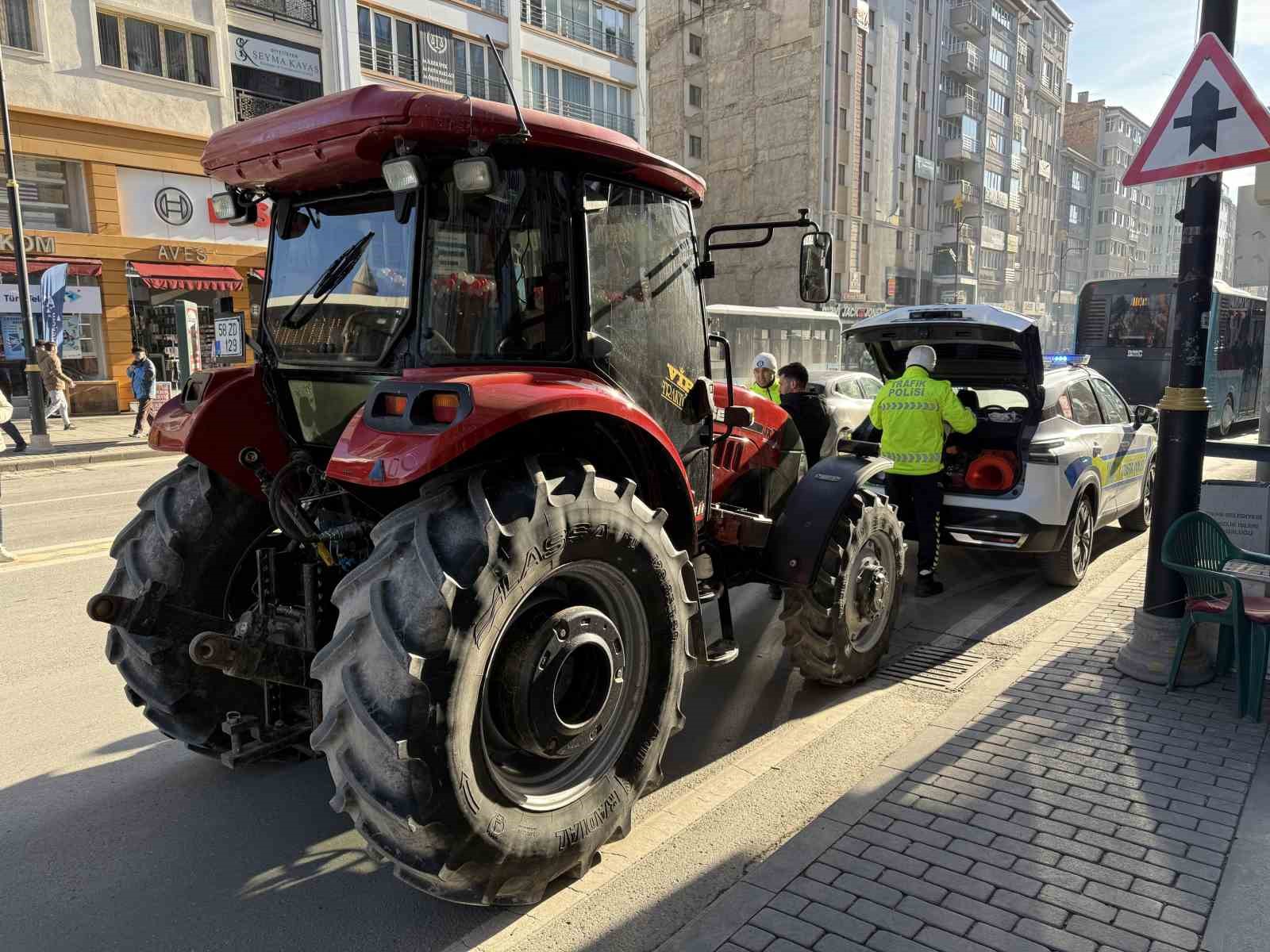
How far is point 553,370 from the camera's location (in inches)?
128

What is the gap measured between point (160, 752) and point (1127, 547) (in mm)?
8190

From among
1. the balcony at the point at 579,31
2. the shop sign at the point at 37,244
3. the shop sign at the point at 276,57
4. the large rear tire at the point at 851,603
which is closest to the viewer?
the large rear tire at the point at 851,603

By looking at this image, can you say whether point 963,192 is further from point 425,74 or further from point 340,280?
point 340,280

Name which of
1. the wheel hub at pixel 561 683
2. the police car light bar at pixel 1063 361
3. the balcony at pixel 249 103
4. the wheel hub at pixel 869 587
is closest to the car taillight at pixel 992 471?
the police car light bar at pixel 1063 361

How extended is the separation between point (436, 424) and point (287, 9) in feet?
83.1

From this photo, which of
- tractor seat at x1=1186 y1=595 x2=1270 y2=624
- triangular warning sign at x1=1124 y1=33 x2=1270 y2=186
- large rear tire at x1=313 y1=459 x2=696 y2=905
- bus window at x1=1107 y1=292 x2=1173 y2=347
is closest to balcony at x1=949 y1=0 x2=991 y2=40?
bus window at x1=1107 y1=292 x2=1173 y2=347

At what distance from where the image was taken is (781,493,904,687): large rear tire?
4484 millimetres

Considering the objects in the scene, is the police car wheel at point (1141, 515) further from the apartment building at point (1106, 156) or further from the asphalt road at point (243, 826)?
the apartment building at point (1106, 156)

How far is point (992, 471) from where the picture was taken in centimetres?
693

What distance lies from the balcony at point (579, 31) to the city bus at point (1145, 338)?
63.1ft

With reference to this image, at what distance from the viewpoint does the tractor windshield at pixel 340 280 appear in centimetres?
313

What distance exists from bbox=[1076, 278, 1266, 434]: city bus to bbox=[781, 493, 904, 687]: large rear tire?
16702mm

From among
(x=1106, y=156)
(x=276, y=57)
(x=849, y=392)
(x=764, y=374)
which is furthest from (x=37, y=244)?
(x=1106, y=156)

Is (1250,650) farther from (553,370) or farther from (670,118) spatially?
(670,118)
